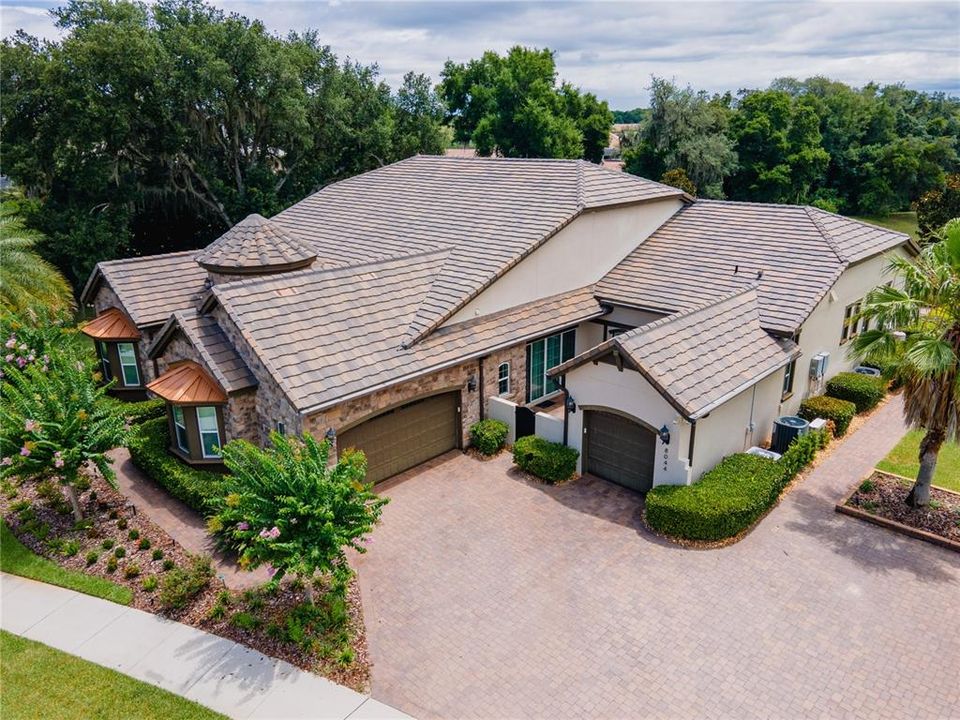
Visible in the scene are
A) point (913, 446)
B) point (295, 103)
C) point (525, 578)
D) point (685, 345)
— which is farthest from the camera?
point (295, 103)

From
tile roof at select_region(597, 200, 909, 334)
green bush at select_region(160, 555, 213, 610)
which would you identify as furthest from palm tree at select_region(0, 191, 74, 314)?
tile roof at select_region(597, 200, 909, 334)

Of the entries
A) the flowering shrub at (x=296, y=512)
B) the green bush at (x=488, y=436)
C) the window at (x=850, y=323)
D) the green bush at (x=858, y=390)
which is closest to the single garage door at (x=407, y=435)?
the green bush at (x=488, y=436)

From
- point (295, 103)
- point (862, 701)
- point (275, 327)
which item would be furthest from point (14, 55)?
point (862, 701)

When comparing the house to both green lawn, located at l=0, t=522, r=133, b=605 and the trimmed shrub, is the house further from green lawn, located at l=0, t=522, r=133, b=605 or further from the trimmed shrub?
green lawn, located at l=0, t=522, r=133, b=605

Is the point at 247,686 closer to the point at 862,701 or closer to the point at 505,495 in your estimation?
the point at 505,495

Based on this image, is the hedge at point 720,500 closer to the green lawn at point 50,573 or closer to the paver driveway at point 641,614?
the paver driveway at point 641,614

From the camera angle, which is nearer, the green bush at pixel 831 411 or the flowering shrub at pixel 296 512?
the flowering shrub at pixel 296 512
